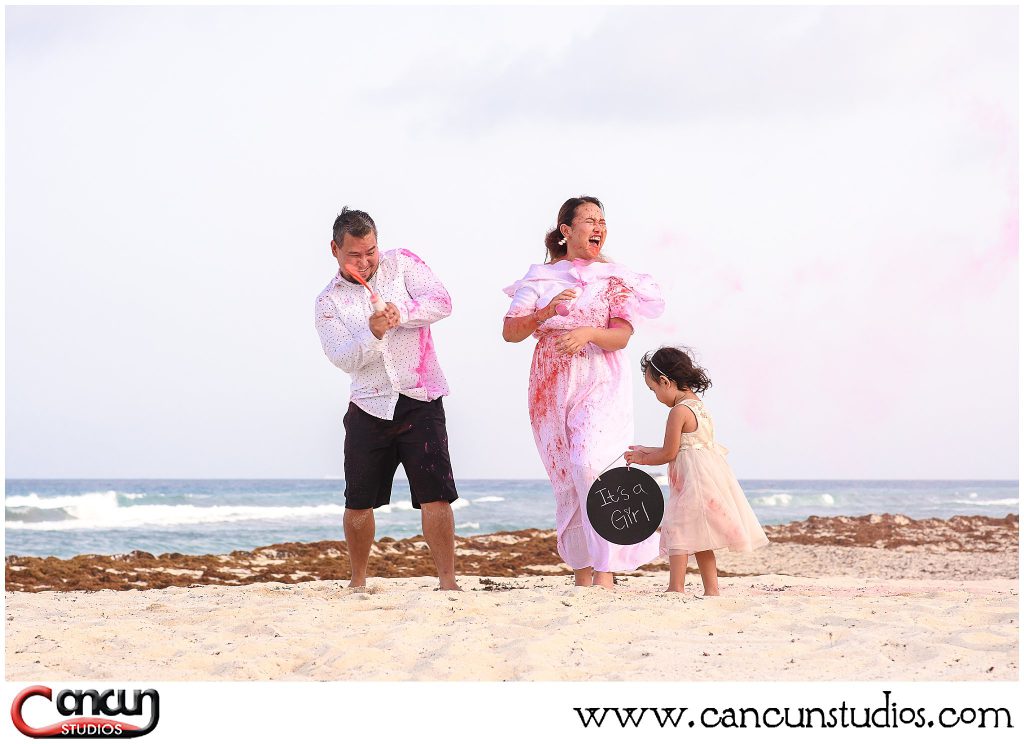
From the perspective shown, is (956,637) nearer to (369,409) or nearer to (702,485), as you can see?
(702,485)

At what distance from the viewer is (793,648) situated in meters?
4.07

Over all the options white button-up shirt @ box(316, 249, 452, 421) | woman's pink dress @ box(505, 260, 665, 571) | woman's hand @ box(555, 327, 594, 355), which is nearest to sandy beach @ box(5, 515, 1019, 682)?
woman's pink dress @ box(505, 260, 665, 571)

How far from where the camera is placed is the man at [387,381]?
18.7 ft

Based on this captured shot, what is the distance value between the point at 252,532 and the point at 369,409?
59.5 ft

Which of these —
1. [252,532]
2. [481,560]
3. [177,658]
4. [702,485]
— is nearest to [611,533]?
[702,485]

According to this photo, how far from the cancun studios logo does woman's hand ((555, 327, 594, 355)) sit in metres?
2.69

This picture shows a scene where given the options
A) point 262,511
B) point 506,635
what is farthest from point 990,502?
point 506,635

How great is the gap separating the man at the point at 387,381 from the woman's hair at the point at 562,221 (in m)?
0.69

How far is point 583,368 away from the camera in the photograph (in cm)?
577

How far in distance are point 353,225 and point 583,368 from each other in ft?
4.75

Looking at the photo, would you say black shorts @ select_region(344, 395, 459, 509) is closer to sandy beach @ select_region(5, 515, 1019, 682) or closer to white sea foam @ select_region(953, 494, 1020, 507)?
sandy beach @ select_region(5, 515, 1019, 682)

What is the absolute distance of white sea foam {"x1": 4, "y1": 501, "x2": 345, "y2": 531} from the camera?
82.6 ft

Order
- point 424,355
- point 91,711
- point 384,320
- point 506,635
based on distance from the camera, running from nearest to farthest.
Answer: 1. point 91,711
2. point 506,635
3. point 384,320
4. point 424,355

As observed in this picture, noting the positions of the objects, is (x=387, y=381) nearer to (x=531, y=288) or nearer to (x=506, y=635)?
(x=531, y=288)
